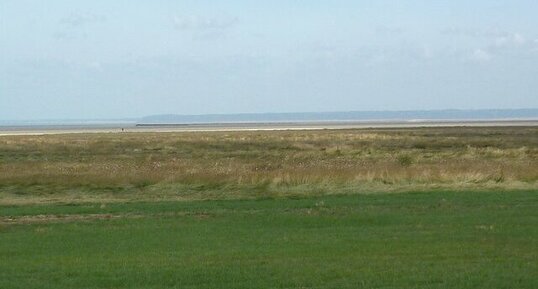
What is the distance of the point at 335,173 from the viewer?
2973cm

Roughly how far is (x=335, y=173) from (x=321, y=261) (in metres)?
Result: 17.6

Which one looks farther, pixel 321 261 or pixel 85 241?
pixel 85 241

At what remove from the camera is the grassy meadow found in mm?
11102

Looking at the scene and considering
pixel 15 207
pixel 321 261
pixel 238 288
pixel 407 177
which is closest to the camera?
pixel 238 288

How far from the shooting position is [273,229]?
1661 cm

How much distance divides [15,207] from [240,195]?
6716 millimetres

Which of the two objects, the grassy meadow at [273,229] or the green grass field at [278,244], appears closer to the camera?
the green grass field at [278,244]

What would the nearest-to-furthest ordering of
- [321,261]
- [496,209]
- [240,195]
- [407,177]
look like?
[321,261], [496,209], [240,195], [407,177]

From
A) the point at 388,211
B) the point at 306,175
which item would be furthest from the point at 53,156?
the point at 388,211

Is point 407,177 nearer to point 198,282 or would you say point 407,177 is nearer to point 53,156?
point 198,282

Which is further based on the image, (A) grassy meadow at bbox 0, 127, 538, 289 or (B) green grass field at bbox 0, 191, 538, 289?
(A) grassy meadow at bbox 0, 127, 538, 289

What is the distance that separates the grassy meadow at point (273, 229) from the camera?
11102 millimetres

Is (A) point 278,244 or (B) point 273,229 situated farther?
(B) point 273,229

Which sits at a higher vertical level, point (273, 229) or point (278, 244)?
point (278, 244)
